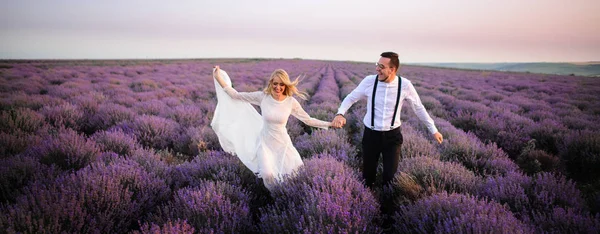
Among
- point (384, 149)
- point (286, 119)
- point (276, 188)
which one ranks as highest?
point (286, 119)

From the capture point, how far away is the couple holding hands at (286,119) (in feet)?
8.20

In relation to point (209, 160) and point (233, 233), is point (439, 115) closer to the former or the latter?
point (209, 160)

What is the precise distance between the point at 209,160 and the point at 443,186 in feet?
8.14

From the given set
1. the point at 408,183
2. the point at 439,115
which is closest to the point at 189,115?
the point at 408,183

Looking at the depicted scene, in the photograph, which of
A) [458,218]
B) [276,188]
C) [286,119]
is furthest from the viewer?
[286,119]

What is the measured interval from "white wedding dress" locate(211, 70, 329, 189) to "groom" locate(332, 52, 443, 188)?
1.54ft

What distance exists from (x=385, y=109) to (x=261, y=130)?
4.58 feet

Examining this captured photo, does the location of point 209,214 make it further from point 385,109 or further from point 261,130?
point 385,109

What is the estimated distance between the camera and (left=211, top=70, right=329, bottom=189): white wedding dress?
282 centimetres

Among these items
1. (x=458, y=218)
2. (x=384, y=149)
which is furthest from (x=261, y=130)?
(x=458, y=218)

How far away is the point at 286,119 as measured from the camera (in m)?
2.91

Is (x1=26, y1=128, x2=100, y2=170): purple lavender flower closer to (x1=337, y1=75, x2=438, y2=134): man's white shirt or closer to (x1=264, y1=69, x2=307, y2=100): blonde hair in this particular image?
(x1=264, y1=69, x2=307, y2=100): blonde hair

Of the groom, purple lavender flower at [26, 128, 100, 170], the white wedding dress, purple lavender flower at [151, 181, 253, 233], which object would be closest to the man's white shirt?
the groom

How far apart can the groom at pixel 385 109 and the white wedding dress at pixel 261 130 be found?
47 centimetres
